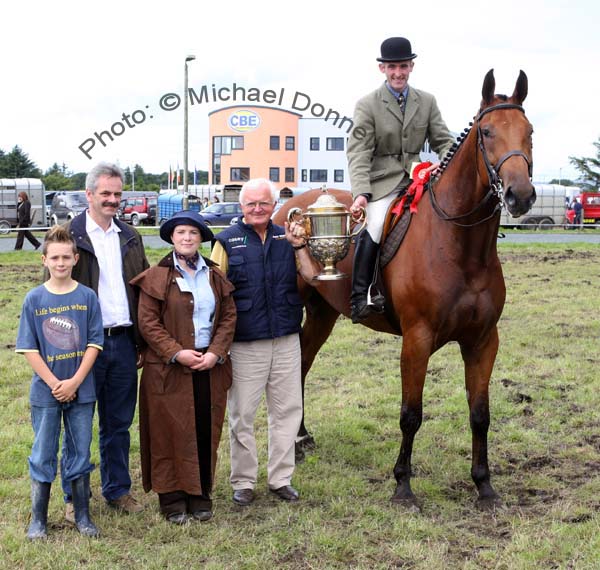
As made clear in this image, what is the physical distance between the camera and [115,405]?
183 inches

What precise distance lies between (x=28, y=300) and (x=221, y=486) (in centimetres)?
201

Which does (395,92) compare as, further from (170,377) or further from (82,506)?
(82,506)

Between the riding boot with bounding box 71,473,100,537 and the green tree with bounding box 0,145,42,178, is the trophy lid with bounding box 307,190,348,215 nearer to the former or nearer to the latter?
the riding boot with bounding box 71,473,100,537

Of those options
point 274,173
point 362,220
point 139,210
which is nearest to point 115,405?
point 362,220

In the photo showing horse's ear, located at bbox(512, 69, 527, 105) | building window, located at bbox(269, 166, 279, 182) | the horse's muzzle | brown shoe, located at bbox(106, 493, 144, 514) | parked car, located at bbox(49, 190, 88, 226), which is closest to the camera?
the horse's muzzle

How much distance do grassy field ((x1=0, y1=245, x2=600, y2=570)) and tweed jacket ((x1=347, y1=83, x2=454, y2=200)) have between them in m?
2.13

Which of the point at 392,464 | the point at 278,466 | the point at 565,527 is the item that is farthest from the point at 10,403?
the point at 565,527

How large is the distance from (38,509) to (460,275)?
2920mm

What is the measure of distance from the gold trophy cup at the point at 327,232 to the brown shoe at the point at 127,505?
1.87 meters

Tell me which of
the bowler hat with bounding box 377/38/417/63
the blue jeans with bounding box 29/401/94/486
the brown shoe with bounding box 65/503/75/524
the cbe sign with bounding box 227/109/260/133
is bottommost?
the brown shoe with bounding box 65/503/75/524

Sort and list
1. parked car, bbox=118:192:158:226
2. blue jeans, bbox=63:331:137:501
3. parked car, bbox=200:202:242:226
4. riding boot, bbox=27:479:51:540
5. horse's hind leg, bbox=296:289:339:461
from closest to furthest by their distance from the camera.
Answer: riding boot, bbox=27:479:51:540, blue jeans, bbox=63:331:137:501, horse's hind leg, bbox=296:289:339:461, parked car, bbox=200:202:242:226, parked car, bbox=118:192:158:226

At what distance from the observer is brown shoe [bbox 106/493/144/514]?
471 cm

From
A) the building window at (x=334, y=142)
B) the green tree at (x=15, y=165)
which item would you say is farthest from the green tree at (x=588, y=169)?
the green tree at (x=15, y=165)

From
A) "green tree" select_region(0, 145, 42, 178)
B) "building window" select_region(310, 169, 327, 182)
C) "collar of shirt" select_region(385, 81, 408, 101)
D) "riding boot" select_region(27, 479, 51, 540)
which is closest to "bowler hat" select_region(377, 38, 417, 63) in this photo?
"collar of shirt" select_region(385, 81, 408, 101)
